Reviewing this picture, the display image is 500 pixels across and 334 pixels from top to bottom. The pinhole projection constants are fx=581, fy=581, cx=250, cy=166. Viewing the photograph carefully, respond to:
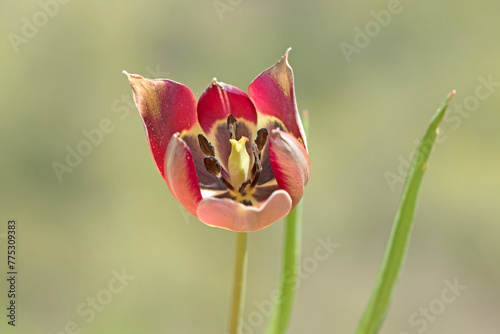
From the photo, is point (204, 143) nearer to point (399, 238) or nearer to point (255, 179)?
point (255, 179)

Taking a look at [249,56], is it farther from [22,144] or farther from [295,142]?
[295,142]

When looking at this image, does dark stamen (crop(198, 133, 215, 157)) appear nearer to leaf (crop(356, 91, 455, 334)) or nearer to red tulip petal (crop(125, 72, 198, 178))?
red tulip petal (crop(125, 72, 198, 178))

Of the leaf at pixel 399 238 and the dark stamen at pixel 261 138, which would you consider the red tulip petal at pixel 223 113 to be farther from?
the leaf at pixel 399 238

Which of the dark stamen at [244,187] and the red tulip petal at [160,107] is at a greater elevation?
the red tulip petal at [160,107]

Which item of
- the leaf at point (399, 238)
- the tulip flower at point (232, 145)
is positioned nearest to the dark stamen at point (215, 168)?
the tulip flower at point (232, 145)

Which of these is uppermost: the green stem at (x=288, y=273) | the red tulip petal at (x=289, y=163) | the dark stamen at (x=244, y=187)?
the red tulip petal at (x=289, y=163)

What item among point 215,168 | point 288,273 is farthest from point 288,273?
point 215,168

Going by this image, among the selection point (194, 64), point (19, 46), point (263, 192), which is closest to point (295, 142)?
point (263, 192)
